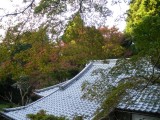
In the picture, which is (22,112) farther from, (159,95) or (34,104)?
(159,95)

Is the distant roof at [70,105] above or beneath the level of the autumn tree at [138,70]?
beneath

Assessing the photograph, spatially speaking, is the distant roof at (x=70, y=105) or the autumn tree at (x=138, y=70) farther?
the distant roof at (x=70, y=105)

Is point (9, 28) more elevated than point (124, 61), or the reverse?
point (9, 28)

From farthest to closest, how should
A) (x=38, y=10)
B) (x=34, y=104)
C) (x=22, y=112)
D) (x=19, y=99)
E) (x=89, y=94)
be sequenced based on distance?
(x=19, y=99) < (x=34, y=104) < (x=22, y=112) < (x=89, y=94) < (x=38, y=10)

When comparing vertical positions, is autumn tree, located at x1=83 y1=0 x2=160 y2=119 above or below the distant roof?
above

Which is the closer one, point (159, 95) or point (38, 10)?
point (38, 10)

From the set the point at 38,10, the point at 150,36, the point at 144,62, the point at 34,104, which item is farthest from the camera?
the point at 34,104

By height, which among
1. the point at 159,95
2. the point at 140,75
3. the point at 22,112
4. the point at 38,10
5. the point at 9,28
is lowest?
the point at 22,112

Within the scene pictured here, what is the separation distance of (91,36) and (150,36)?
1.37m

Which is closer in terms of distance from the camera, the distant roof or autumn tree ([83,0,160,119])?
autumn tree ([83,0,160,119])

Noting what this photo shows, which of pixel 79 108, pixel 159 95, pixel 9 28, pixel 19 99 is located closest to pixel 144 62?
pixel 159 95

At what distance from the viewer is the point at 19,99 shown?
84.1 feet

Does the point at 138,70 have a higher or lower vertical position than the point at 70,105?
higher

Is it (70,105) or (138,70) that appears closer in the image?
(138,70)
